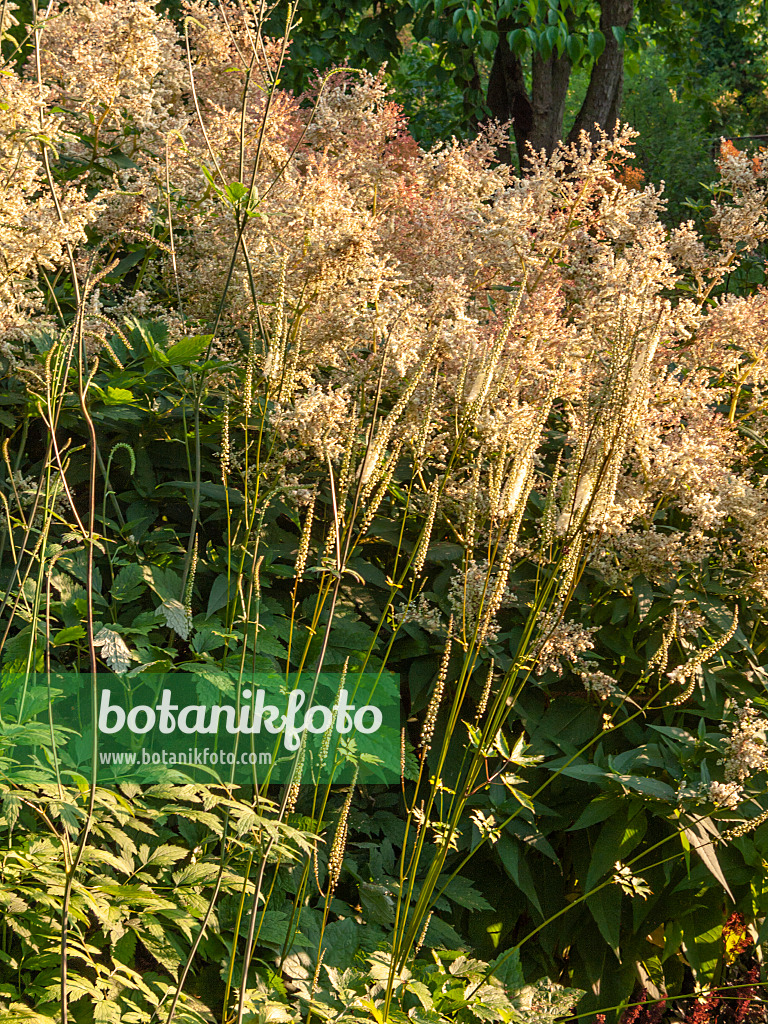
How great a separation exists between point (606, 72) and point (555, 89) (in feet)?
1.30

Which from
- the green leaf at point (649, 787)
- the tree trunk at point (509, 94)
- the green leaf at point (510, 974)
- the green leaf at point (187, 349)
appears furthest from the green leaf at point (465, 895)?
the tree trunk at point (509, 94)

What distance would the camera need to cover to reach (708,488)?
2260 mm

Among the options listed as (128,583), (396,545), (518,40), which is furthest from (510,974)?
(518,40)

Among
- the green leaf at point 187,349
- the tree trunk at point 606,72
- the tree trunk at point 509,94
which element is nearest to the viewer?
the green leaf at point 187,349

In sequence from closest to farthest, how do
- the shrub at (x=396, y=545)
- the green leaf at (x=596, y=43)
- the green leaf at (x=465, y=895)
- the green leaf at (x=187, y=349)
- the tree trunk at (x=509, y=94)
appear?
the shrub at (x=396, y=545) → the green leaf at (x=187, y=349) → the green leaf at (x=465, y=895) → the green leaf at (x=596, y=43) → the tree trunk at (x=509, y=94)

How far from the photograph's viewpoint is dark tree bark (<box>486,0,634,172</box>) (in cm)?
702

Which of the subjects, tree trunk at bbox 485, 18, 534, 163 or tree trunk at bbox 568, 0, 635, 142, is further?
tree trunk at bbox 485, 18, 534, 163

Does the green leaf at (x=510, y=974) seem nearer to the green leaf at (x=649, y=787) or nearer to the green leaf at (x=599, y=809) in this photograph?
the green leaf at (x=599, y=809)

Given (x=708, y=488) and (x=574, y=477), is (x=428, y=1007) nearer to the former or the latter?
(x=574, y=477)

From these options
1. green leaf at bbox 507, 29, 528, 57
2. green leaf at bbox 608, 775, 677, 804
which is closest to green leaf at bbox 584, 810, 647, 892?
green leaf at bbox 608, 775, 677, 804

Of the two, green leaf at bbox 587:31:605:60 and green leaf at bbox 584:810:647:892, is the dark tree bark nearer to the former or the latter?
green leaf at bbox 587:31:605:60

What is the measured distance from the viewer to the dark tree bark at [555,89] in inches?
276

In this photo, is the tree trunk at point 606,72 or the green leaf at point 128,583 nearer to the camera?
the green leaf at point 128,583

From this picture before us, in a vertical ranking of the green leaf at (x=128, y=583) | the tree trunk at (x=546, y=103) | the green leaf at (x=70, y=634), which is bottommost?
the green leaf at (x=70, y=634)
